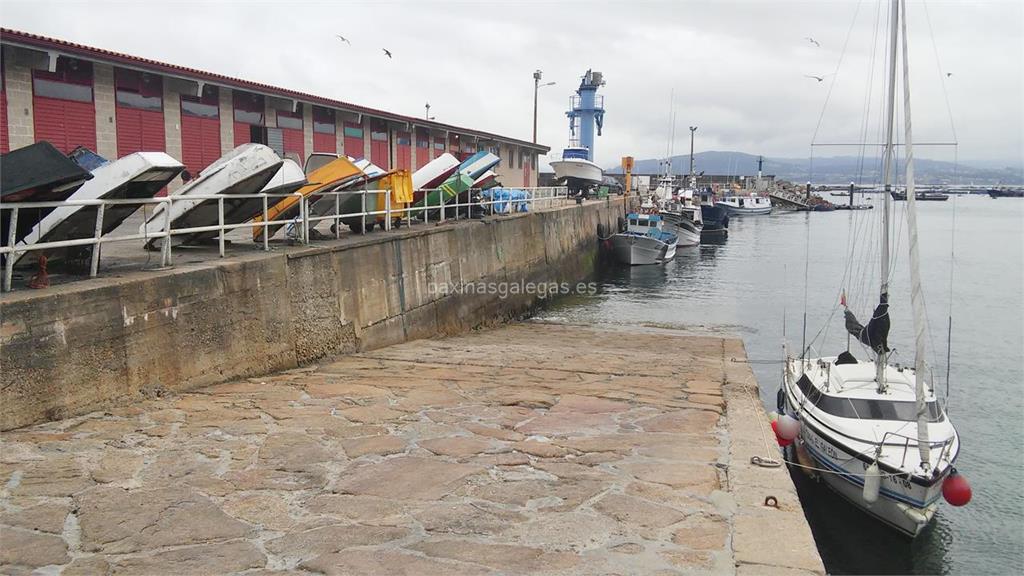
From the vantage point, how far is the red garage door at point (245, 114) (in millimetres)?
21469

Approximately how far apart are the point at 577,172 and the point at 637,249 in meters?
12.1

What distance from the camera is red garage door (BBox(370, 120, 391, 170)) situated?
28.4 metres

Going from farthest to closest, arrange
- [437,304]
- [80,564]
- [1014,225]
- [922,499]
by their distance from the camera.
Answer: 1. [1014,225]
2. [437,304]
3. [922,499]
4. [80,564]

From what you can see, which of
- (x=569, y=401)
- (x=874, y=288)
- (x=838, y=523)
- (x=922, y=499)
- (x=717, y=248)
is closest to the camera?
(x=569, y=401)

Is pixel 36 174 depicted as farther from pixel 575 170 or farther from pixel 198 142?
pixel 575 170

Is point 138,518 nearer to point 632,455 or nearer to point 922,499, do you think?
point 632,455

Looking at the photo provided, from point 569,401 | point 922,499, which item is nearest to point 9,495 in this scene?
point 569,401

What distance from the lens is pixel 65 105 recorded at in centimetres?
1688

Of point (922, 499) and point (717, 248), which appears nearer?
point (922, 499)

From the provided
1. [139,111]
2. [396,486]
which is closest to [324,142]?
[139,111]

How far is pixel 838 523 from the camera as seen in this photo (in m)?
11.0

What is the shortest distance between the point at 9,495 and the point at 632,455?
177 inches

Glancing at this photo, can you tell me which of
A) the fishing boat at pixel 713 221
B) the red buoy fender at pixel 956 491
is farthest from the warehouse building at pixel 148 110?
the fishing boat at pixel 713 221
